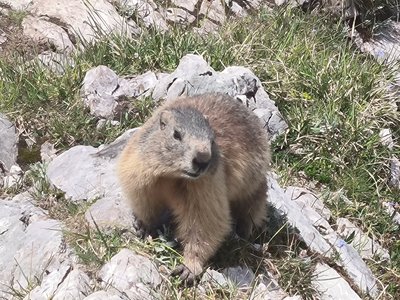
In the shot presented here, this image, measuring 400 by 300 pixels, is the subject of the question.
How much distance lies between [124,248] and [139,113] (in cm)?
275

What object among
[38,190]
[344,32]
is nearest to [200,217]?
[38,190]

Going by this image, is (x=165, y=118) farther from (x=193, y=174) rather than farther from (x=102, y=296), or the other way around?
(x=102, y=296)

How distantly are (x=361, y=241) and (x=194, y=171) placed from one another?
329 centimetres

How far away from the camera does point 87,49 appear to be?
354 inches

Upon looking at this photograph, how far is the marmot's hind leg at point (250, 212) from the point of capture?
6176 mm

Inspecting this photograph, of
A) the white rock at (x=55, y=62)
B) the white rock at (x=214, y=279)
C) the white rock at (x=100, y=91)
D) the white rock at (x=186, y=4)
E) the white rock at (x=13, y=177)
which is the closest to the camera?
the white rock at (x=214, y=279)

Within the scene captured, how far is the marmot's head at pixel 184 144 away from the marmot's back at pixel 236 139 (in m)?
0.32

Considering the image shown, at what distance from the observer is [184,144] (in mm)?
5113

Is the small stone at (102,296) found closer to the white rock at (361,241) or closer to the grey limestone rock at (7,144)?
the grey limestone rock at (7,144)

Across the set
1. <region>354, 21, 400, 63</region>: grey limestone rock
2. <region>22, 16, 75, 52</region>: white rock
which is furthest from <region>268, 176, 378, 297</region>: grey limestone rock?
<region>354, 21, 400, 63</region>: grey limestone rock

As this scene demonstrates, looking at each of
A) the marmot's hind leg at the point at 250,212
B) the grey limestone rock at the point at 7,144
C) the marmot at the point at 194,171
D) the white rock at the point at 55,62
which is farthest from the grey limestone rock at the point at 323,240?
the white rock at the point at 55,62

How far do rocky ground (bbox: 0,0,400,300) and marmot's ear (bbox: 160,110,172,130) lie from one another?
39.0 inches

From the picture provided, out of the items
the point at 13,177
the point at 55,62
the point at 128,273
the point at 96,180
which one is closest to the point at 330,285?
the point at 128,273

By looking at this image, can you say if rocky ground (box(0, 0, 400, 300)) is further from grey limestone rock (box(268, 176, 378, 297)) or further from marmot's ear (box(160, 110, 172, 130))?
marmot's ear (box(160, 110, 172, 130))
